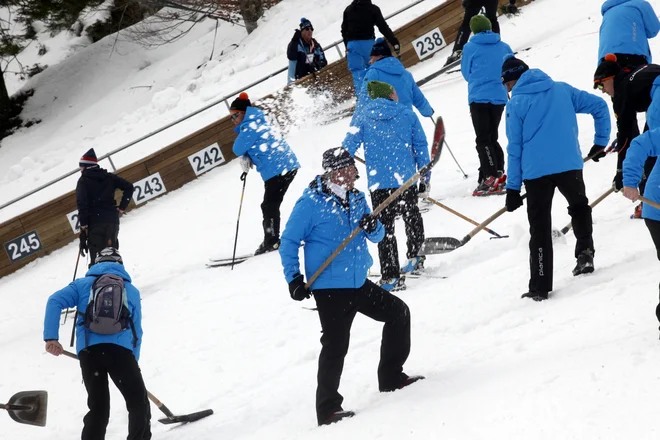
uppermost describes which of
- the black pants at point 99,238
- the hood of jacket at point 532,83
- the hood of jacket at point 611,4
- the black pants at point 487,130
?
the hood of jacket at point 611,4

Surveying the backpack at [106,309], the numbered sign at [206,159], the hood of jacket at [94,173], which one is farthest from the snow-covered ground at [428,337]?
the numbered sign at [206,159]

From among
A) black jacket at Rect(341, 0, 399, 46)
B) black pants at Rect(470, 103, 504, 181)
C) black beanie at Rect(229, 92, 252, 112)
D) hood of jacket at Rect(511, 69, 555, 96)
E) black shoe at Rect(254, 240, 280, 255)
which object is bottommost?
black shoe at Rect(254, 240, 280, 255)

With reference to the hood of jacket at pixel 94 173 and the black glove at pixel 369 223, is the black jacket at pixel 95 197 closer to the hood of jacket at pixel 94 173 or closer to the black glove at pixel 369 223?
the hood of jacket at pixel 94 173

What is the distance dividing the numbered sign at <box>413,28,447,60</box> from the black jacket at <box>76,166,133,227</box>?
764cm

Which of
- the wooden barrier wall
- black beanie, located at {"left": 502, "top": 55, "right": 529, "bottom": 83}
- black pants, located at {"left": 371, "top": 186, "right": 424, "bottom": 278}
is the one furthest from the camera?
the wooden barrier wall

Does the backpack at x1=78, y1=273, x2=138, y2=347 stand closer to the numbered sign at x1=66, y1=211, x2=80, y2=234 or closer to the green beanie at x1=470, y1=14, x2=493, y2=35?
the green beanie at x1=470, y1=14, x2=493, y2=35

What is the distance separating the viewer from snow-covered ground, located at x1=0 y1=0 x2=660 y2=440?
4590 mm

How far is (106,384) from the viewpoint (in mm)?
5602

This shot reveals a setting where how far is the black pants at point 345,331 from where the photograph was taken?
523 cm

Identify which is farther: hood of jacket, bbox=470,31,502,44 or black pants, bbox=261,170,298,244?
black pants, bbox=261,170,298,244

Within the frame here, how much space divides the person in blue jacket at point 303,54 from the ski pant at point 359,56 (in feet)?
4.89

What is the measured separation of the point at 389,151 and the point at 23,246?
8.14m

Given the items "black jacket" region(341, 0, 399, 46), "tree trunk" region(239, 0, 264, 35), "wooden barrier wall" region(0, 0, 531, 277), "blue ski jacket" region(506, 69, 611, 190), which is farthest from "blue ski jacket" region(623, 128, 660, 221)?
"tree trunk" region(239, 0, 264, 35)

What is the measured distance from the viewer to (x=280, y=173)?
381 inches
